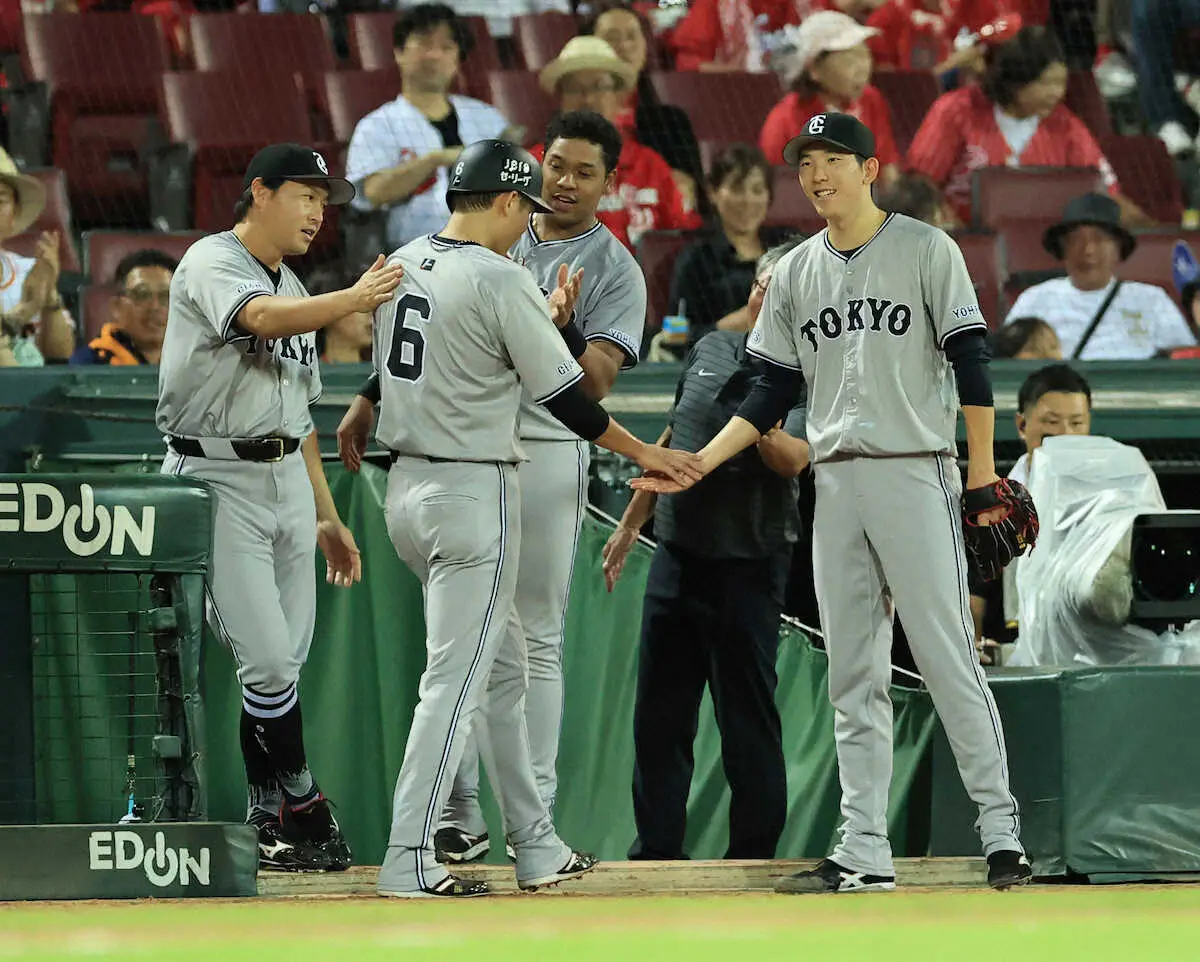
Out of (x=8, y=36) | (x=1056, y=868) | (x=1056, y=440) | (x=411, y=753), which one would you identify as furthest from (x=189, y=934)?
(x=8, y=36)

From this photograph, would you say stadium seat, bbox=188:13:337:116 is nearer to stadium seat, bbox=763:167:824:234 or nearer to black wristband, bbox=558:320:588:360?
stadium seat, bbox=763:167:824:234

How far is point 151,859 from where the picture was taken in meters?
4.15

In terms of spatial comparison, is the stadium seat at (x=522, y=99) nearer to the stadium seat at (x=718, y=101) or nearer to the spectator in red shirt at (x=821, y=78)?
the stadium seat at (x=718, y=101)

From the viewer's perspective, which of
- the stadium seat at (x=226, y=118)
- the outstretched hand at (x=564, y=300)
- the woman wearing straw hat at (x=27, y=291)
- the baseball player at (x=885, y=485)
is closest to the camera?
the baseball player at (x=885, y=485)

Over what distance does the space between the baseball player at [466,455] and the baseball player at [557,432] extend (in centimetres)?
25

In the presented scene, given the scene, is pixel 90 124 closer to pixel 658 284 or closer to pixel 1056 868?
pixel 658 284

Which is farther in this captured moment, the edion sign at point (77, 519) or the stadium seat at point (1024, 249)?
the stadium seat at point (1024, 249)

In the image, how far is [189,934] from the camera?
3.46 m

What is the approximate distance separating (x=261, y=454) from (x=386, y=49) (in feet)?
14.2

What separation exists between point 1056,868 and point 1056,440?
133cm

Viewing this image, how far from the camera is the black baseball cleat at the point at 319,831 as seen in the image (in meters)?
4.62

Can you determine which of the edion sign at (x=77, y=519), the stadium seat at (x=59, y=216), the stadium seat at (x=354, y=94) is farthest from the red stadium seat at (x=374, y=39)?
the edion sign at (x=77, y=519)

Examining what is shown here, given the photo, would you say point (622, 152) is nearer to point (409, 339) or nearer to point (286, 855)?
point (409, 339)

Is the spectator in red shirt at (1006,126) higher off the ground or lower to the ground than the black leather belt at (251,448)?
higher
